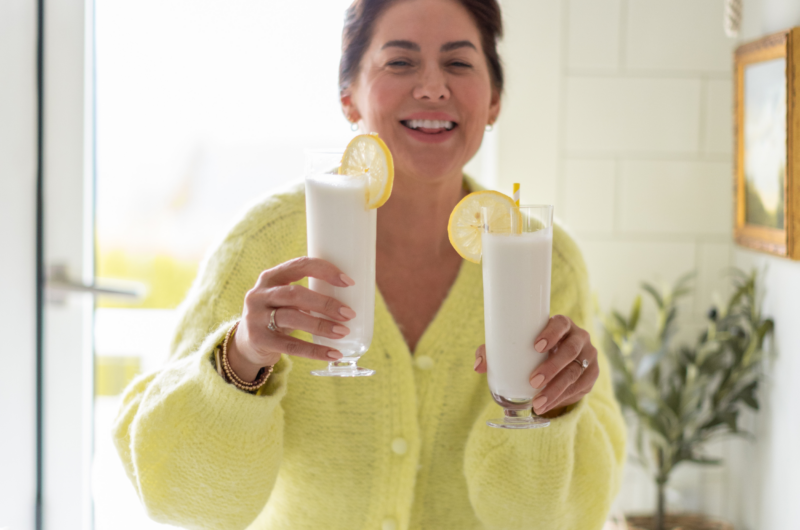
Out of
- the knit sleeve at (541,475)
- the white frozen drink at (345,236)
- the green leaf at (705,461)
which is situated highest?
the white frozen drink at (345,236)

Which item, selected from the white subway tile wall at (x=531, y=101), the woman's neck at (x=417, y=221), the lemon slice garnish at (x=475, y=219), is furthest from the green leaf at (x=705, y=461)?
the lemon slice garnish at (x=475, y=219)

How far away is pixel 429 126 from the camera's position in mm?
1290

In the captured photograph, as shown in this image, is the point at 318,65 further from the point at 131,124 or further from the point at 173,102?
the point at 131,124

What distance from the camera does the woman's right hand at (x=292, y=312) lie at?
3.19 feet

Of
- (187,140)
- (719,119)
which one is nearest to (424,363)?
(187,140)

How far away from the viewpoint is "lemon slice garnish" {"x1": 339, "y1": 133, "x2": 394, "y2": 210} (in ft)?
3.24

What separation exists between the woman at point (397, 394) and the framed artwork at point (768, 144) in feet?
2.65

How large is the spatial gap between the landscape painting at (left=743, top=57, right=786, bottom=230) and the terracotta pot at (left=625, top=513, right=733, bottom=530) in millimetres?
939

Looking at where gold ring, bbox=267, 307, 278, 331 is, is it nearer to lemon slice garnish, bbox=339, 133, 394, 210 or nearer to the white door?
lemon slice garnish, bbox=339, 133, 394, 210

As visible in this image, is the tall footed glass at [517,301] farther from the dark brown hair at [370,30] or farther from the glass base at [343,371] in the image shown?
the dark brown hair at [370,30]

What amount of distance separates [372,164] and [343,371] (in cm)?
30

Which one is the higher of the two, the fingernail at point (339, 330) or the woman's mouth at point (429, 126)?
the woman's mouth at point (429, 126)

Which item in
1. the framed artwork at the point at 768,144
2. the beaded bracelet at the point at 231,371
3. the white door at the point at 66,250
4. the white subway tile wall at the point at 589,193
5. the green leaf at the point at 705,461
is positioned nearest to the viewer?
the beaded bracelet at the point at 231,371

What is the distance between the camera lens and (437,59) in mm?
1310
